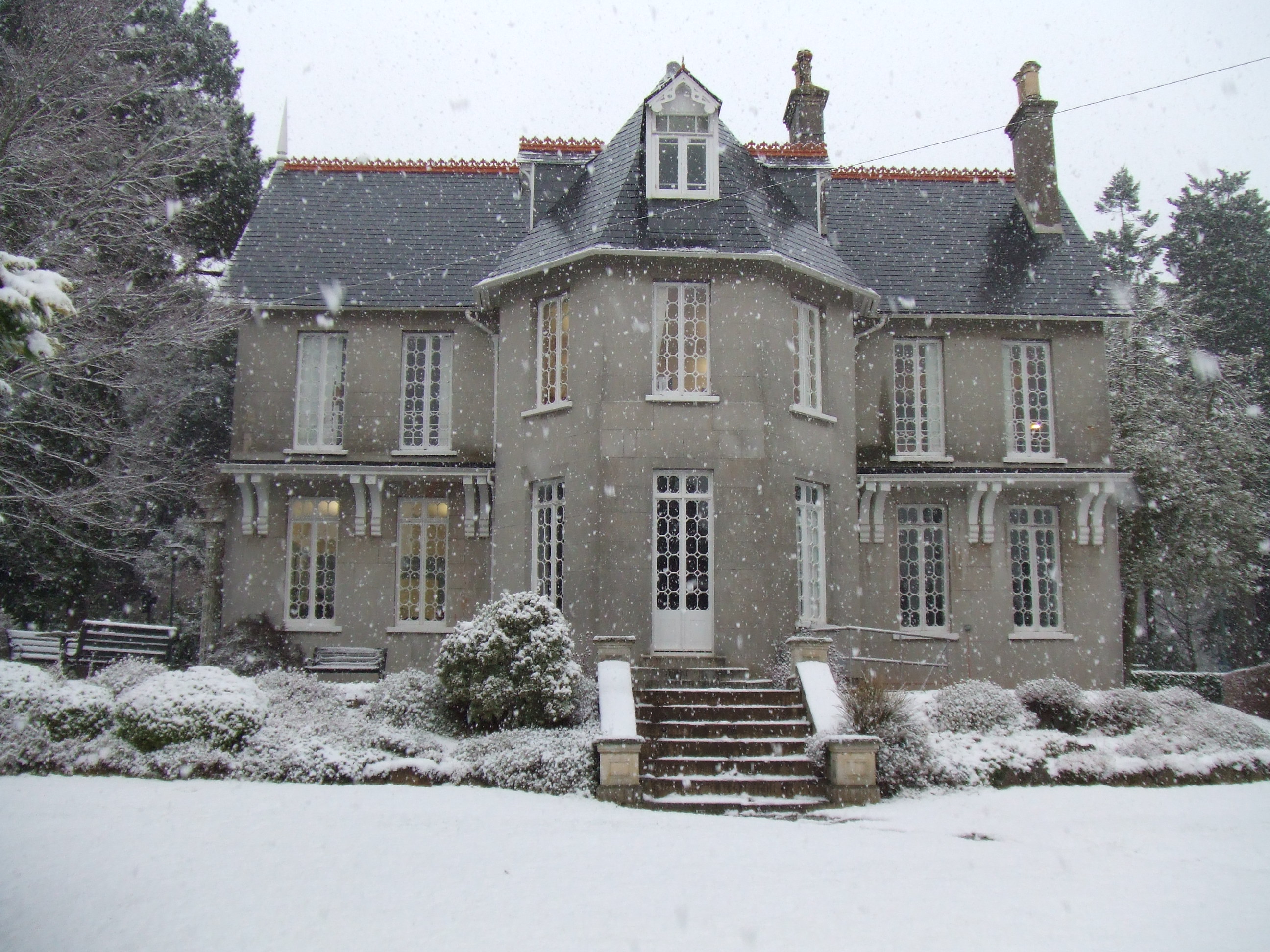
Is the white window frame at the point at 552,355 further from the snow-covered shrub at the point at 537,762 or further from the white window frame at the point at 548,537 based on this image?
the snow-covered shrub at the point at 537,762

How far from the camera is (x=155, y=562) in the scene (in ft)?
79.4

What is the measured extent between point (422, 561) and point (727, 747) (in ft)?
27.2

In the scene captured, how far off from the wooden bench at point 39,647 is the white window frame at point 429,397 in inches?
258

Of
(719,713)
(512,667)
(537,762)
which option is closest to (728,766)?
(719,713)

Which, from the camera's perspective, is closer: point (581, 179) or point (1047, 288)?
point (581, 179)

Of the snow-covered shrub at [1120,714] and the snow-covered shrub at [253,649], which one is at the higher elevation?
the snow-covered shrub at [253,649]

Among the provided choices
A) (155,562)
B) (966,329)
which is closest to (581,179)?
(966,329)

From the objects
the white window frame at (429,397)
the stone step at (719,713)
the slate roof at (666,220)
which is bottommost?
the stone step at (719,713)

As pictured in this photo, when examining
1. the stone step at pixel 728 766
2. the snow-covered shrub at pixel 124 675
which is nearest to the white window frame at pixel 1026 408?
the stone step at pixel 728 766

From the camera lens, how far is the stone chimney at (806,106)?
21094mm

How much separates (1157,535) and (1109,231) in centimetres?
1871

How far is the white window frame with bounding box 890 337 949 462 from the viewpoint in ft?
64.0

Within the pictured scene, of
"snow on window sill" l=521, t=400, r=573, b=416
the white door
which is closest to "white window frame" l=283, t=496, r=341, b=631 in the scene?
"snow on window sill" l=521, t=400, r=573, b=416

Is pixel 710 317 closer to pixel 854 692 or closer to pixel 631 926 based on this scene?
pixel 854 692
